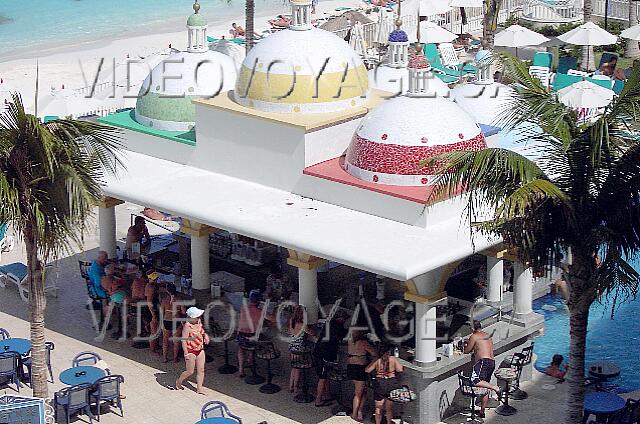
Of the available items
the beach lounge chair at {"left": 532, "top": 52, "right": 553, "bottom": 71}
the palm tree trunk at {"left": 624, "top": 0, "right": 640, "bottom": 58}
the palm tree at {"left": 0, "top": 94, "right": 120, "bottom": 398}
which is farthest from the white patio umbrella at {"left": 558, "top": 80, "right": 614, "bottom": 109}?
the palm tree at {"left": 0, "top": 94, "right": 120, "bottom": 398}

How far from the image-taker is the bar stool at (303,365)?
21.5m

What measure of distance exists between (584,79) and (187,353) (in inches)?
780

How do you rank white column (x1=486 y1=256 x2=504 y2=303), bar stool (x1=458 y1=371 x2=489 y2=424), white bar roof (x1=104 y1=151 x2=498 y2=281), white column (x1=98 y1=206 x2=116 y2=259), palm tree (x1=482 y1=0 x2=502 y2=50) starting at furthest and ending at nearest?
palm tree (x1=482 y1=0 x2=502 y2=50) < white column (x1=98 y1=206 x2=116 y2=259) < white column (x1=486 y1=256 x2=504 y2=303) < bar stool (x1=458 y1=371 x2=489 y2=424) < white bar roof (x1=104 y1=151 x2=498 y2=281)

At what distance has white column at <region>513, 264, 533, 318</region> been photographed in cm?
2233

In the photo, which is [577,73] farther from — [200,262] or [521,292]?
[521,292]

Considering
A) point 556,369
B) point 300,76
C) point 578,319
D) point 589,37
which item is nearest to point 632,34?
point 589,37

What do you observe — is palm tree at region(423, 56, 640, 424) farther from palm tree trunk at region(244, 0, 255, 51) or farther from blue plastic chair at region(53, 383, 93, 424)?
palm tree trunk at region(244, 0, 255, 51)

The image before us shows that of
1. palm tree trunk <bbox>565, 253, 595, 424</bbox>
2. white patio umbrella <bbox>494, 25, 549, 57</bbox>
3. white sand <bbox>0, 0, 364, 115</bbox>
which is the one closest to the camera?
palm tree trunk <bbox>565, 253, 595, 424</bbox>

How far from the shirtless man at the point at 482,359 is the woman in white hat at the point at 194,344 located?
4.06m

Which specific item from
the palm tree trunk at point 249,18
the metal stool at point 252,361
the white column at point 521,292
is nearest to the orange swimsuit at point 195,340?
the metal stool at point 252,361

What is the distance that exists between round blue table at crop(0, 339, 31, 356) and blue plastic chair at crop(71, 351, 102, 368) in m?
0.77

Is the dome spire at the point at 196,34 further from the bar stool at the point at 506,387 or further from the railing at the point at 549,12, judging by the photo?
the railing at the point at 549,12

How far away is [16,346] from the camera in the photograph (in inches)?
875

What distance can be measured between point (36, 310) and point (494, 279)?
7914 mm
